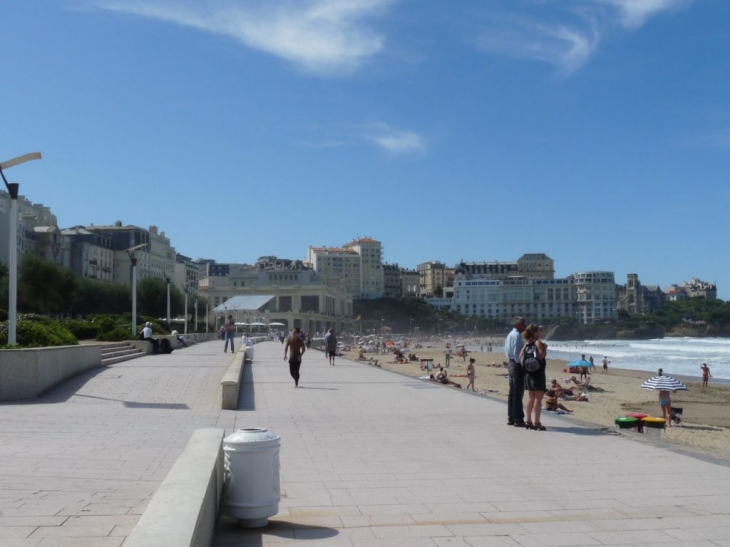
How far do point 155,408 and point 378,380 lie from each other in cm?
809

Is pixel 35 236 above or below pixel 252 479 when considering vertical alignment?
above

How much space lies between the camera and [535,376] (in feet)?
32.6

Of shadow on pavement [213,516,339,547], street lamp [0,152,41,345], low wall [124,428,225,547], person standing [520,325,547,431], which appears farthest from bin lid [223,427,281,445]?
street lamp [0,152,41,345]

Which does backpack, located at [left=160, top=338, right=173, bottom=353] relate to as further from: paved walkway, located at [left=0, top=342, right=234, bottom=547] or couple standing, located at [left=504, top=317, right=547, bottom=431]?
couple standing, located at [left=504, top=317, right=547, bottom=431]

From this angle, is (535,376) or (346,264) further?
(346,264)

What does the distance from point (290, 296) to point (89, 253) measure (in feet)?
145

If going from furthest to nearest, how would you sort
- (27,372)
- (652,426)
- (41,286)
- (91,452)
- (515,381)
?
(41,286) < (27,372) < (652,426) < (515,381) < (91,452)

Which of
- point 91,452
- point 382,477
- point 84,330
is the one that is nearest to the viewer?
point 382,477

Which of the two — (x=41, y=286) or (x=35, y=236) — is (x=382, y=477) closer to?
(x=41, y=286)

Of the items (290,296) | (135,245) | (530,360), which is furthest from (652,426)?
(290,296)

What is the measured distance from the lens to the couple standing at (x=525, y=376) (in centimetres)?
997

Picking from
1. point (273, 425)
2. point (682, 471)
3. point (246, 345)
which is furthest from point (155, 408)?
point (246, 345)

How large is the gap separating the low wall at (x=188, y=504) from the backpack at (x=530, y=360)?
5239 mm

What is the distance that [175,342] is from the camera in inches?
1421
